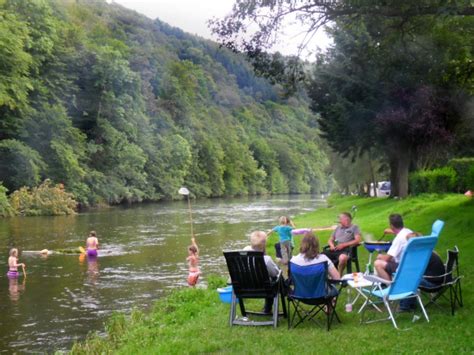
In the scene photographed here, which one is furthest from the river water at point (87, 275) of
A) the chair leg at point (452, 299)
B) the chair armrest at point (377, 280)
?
the chair leg at point (452, 299)

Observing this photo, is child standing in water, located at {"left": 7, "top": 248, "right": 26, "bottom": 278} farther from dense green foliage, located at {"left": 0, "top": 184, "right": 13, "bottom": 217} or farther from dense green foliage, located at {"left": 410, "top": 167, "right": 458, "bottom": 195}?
dense green foliage, located at {"left": 0, "top": 184, "right": 13, "bottom": 217}

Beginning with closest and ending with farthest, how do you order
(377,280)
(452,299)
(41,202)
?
(377,280) → (452,299) → (41,202)

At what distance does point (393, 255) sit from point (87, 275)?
1270 cm

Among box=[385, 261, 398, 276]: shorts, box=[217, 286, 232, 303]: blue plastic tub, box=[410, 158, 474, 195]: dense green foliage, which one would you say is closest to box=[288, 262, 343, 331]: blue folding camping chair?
box=[385, 261, 398, 276]: shorts

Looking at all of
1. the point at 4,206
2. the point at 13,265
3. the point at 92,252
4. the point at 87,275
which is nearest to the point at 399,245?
the point at 87,275

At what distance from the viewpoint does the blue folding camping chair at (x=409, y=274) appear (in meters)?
7.66

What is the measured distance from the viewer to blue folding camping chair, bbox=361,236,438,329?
766 centimetres

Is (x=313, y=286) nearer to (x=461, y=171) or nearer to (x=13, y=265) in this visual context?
(x=13, y=265)

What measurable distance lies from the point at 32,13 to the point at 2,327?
164 feet

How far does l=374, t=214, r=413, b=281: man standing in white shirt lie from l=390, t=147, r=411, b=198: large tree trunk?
22544 millimetres

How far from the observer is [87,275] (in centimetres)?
1925

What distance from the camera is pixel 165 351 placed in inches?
292

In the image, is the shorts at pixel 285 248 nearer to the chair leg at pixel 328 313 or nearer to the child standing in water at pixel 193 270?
the child standing in water at pixel 193 270

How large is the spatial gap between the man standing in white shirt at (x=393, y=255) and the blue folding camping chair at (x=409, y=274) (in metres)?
0.33
